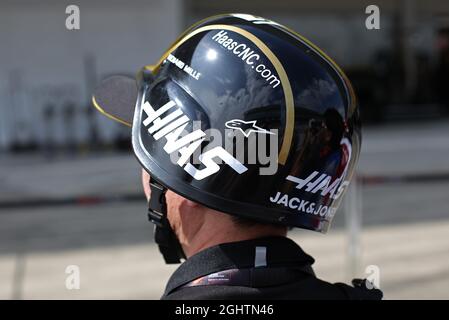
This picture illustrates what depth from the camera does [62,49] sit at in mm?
16203

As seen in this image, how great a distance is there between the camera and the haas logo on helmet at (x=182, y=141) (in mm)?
1316

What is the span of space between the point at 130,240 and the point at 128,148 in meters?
8.27

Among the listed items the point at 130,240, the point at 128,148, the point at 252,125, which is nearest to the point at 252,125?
the point at 252,125

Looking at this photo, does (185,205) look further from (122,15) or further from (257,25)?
(122,15)

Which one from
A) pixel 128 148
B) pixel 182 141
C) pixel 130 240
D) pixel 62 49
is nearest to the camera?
pixel 182 141

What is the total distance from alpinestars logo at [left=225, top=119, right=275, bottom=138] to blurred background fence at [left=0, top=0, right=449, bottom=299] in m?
4.08

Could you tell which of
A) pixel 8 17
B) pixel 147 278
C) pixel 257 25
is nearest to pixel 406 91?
pixel 8 17

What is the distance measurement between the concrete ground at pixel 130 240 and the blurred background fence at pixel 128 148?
0.02 meters

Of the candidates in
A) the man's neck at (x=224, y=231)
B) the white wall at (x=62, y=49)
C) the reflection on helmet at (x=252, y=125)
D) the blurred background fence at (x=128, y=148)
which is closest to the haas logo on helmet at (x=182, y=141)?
the reflection on helmet at (x=252, y=125)

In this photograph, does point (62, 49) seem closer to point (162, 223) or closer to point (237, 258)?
point (162, 223)

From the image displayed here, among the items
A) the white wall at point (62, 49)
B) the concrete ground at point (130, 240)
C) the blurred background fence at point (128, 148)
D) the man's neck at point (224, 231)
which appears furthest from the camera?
the white wall at point (62, 49)

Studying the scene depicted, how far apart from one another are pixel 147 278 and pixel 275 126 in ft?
15.0

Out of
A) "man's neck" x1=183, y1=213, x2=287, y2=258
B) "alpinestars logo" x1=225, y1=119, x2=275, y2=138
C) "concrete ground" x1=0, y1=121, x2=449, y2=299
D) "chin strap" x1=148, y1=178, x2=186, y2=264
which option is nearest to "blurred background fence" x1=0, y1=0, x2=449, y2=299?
"concrete ground" x1=0, y1=121, x2=449, y2=299

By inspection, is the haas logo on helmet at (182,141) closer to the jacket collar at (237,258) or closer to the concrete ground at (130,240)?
the jacket collar at (237,258)
